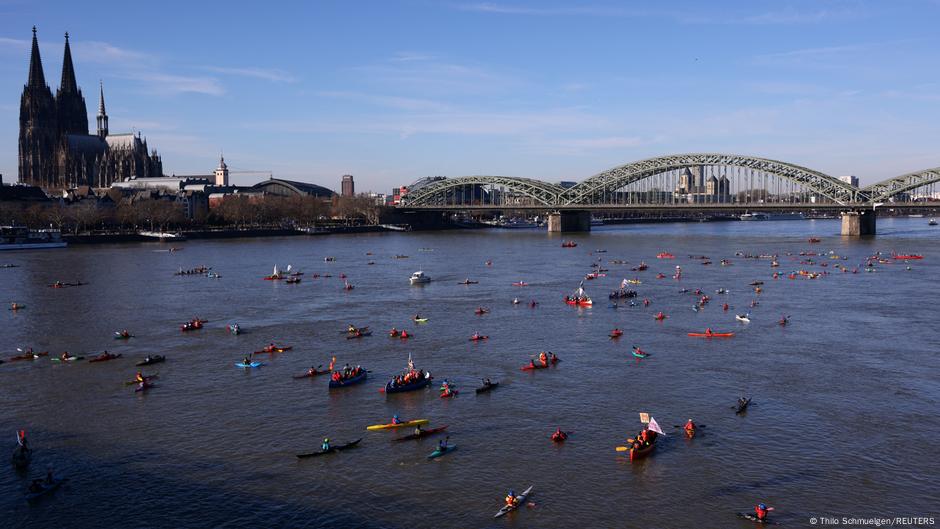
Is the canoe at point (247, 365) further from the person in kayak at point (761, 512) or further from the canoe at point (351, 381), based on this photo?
the person in kayak at point (761, 512)

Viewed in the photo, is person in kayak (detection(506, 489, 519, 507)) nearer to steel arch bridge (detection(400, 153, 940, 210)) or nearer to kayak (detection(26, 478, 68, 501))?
kayak (detection(26, 478, 68, 501))

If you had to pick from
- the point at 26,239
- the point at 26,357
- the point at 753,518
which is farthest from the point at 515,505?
the point at 26,239

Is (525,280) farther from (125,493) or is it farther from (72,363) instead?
(125,493)

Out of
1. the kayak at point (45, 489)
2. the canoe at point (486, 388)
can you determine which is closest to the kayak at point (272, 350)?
the canoe at point (486, 388)

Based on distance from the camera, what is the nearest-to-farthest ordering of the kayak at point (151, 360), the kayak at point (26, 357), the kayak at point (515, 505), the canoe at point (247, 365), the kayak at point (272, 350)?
the kayak at point (515, 505) → the canoe at point (247, 365) → the kayak at point (151, 360) → the kayak at point (26, 357) → the kayak at point (272, 350)

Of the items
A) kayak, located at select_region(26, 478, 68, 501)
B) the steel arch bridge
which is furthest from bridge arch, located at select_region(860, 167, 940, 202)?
kayak, located at select_region(26, 478, 68, 501)
